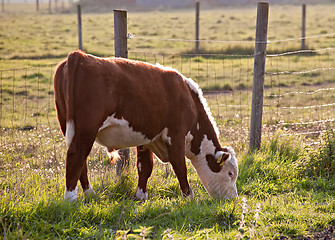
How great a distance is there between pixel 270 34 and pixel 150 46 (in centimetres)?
797

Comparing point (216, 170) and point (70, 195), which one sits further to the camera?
point (216, 170)

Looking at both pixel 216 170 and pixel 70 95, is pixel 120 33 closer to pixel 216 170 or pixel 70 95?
pixel 70 95

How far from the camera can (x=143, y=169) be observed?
237 inches

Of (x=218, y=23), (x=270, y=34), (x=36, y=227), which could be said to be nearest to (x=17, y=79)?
(x=36, y=227)

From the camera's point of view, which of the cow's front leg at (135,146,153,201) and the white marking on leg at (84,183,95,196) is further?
the cow's front leg at (135,146,153,201)

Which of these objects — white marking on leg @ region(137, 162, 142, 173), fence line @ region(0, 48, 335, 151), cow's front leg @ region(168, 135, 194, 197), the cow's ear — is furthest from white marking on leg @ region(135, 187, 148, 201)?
fence line @ region(0, 48, 335, 151)

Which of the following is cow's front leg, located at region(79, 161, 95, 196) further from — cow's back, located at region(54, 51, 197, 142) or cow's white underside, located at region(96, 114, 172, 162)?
cow's back, located at region(54, 51, 197, 142)

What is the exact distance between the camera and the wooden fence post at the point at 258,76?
7.46 m

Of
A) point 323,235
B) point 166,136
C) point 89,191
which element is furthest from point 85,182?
point 323,235

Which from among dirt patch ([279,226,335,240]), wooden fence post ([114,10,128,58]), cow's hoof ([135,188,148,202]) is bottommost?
cow's hoof ([135,188,148,202])

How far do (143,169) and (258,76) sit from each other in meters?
2.48

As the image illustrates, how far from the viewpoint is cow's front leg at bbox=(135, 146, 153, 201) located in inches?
234

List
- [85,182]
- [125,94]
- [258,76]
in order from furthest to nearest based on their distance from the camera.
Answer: [258,76]
[85,182]
[125,94]

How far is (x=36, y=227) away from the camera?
4402 millimetres
